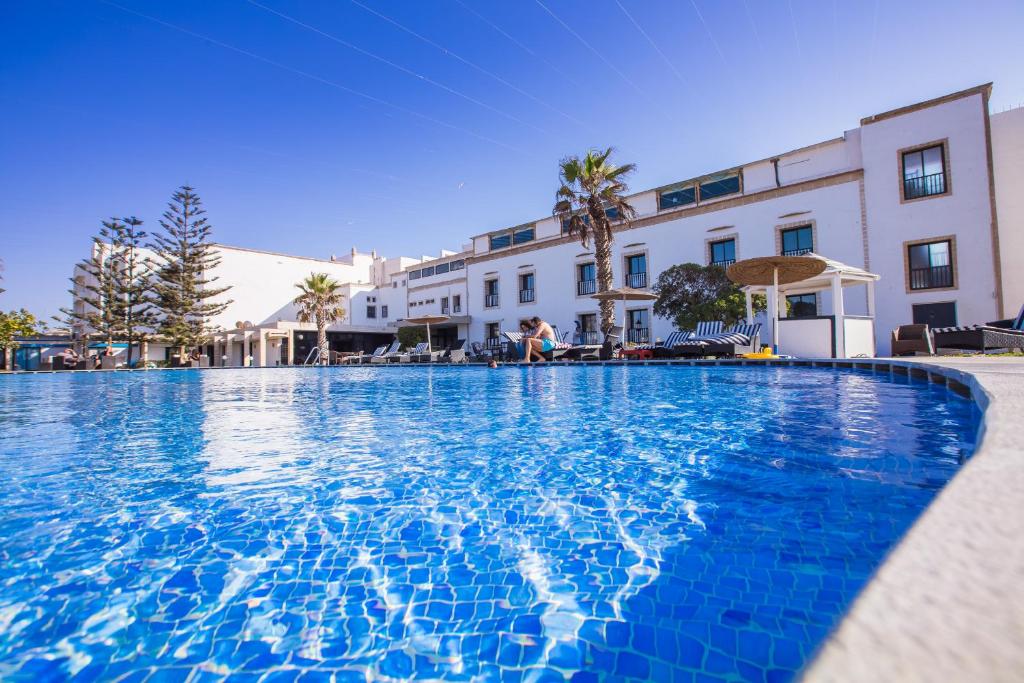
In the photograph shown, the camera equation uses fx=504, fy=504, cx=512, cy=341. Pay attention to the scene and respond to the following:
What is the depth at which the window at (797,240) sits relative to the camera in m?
16.2

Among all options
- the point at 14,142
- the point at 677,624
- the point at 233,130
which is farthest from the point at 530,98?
the point at 14,142

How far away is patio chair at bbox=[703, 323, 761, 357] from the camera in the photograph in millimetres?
11594

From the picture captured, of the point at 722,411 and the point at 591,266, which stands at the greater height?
the point at 591,266

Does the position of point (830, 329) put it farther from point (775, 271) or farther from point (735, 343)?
point (735, 343)

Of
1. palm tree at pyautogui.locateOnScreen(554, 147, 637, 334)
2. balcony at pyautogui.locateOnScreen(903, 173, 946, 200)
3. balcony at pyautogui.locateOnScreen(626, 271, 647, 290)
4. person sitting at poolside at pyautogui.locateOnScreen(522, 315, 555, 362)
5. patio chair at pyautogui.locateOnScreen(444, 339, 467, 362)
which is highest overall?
palm tree at pyautogui.locateOnScreen(554, 147, 637, 334)

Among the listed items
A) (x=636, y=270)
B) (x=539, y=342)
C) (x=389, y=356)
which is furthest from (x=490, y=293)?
(x=539, y=342)

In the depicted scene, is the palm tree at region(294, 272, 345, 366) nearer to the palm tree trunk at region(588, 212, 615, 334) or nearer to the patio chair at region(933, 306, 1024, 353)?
the palm tree trunk at region(588, 212, 615, 334)

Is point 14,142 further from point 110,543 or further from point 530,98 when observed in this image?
point 110,543

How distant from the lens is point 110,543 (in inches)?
80.0

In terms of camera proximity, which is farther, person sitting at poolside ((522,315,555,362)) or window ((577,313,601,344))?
window ((577,313,601,344))

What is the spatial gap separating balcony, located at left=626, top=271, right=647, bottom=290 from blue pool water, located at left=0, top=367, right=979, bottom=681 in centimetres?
1696

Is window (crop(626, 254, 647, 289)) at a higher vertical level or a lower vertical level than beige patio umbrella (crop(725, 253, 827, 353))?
higher

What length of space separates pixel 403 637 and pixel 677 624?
0.79 metres

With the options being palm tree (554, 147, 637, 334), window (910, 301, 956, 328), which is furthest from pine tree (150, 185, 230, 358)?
window (910, 301, 956, 328)
